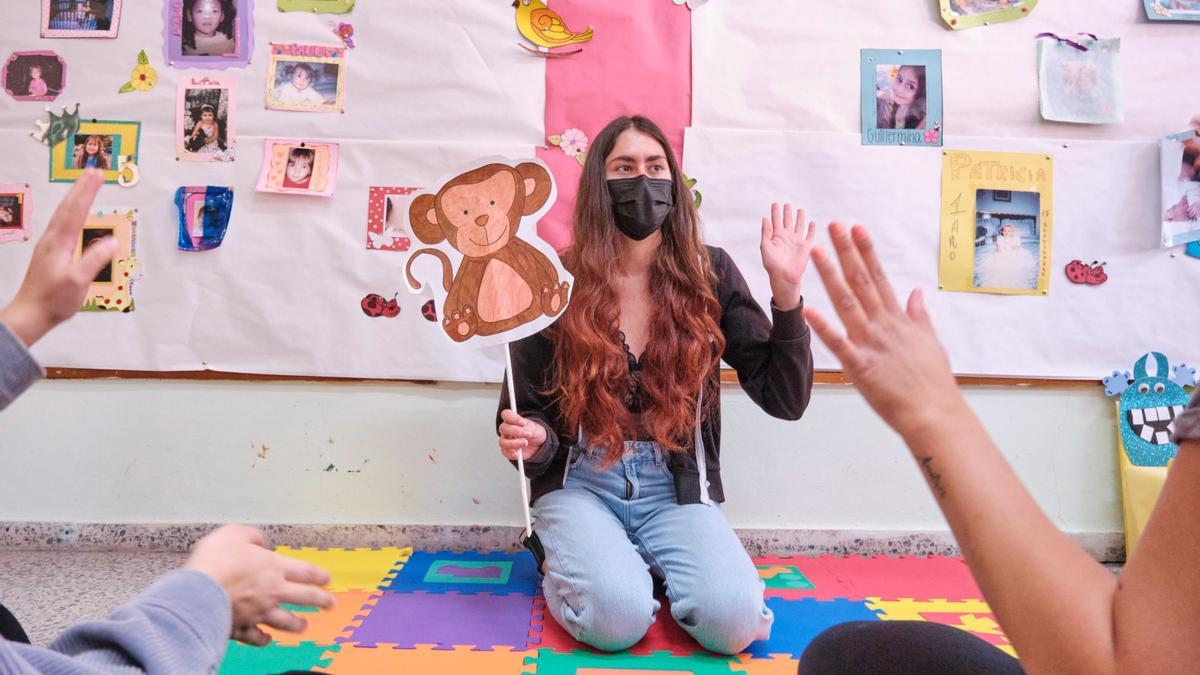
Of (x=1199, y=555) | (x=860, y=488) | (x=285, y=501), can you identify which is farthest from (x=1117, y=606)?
(x=285, y=501)

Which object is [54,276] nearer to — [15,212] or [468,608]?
[468,608]

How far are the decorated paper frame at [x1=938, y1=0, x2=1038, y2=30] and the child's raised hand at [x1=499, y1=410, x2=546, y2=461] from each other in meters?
1.68

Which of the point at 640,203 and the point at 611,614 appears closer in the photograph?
the point at 611,614

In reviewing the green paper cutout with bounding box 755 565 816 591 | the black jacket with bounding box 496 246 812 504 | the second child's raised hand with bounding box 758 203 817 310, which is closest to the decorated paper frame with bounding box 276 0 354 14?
the black jacket with bounding box 496 246 812 504

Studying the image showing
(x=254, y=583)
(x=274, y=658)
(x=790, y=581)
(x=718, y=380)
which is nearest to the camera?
(x=254, y=583)

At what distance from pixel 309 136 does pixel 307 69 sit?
192mm

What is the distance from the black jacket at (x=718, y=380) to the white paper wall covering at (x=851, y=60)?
547 mm

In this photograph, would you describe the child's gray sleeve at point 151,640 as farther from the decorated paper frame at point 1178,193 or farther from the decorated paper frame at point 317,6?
the decorated paper frame at point 1178,193

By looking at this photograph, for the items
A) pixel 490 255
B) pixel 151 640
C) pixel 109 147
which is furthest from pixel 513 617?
pixel 109 147

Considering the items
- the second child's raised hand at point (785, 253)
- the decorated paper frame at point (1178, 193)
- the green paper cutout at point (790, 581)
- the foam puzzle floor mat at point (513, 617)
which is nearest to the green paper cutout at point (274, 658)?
the foam puzzle floor mat at point (513, 617)

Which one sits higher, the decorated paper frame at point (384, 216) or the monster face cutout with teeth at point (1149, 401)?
the decorated paper frame at point (384, 216)

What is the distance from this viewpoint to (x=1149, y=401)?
6.79 feet

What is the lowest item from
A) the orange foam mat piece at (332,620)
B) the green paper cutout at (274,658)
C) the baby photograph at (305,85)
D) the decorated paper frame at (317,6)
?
the green paper cutout at (274,658)

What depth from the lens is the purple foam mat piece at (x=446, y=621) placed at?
1471 millimetres
